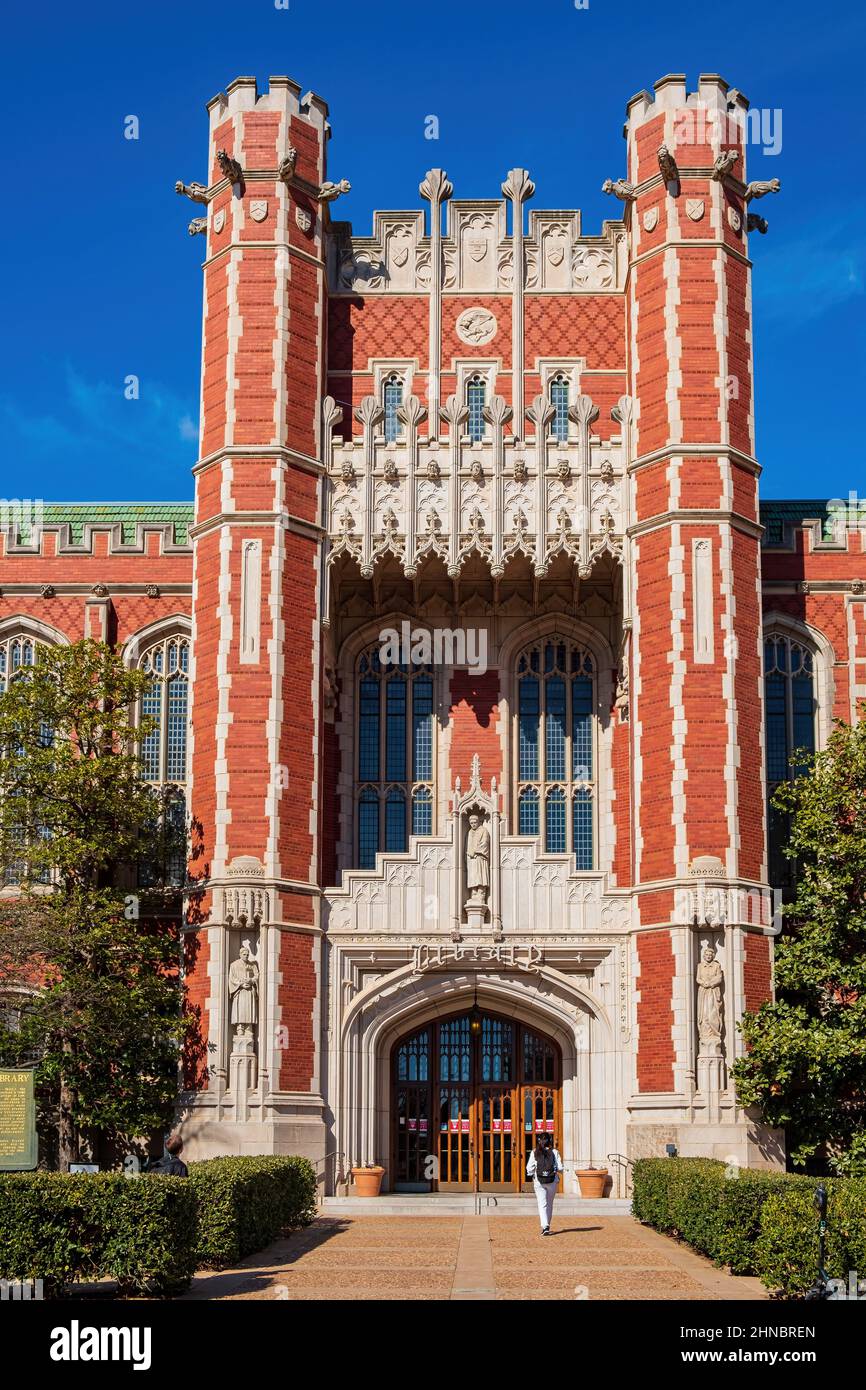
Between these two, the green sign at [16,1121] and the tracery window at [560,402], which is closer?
the green sign at [16,1121]

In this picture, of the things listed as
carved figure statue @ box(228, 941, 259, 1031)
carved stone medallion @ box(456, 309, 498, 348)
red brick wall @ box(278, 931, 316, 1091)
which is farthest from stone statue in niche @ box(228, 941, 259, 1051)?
carved stone medallion @ box(456, 309, 498, 348)

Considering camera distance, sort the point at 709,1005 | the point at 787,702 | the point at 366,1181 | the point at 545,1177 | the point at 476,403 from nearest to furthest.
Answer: the point at 545,1177 < the point at 709,1005 < the point at 366,1181 < the point at 787,702 < the point at 476,403

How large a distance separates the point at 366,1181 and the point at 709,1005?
20.2 feet

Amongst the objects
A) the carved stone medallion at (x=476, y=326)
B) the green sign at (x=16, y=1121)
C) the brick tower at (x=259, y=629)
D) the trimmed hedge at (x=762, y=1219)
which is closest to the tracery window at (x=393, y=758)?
the brick tower at (x=259, y=629)

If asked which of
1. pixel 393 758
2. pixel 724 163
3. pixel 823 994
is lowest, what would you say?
pixel 823 994

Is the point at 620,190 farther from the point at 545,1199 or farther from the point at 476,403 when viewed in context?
the point at 545,1199

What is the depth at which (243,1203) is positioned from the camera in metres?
21.1

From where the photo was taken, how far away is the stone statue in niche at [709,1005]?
2809 cm

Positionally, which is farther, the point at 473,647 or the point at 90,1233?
the point at 473,647

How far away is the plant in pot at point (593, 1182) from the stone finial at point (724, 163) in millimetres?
16886

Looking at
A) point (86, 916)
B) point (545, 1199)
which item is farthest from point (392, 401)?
point (545, 1199)

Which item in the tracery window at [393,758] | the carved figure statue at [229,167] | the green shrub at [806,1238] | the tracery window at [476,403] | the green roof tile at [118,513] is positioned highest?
the carved figure statue at [229,167]

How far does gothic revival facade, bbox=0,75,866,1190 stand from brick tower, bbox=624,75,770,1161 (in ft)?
0.20

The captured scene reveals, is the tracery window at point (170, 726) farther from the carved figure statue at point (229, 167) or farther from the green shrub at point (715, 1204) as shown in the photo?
the green shrub at point (715, 1204)
